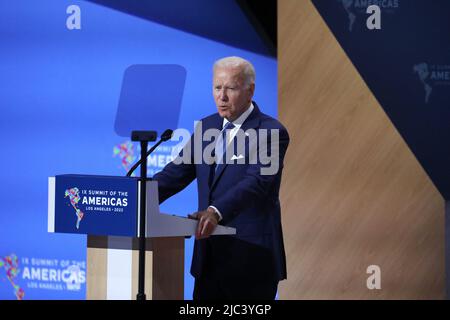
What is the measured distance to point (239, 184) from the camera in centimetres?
323

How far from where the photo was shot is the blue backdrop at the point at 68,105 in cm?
512

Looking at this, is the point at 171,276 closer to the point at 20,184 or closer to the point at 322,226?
the point at 322,226

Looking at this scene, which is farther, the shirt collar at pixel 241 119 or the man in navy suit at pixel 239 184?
the shirt collar at pixel 241 119

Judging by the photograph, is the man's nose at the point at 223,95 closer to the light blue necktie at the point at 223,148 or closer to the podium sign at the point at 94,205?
the light blue necktie at the point at 223,148

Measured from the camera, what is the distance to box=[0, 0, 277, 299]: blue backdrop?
16.8 ft

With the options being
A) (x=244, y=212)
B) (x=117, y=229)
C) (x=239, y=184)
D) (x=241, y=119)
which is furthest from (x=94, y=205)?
(x=241, y=119)

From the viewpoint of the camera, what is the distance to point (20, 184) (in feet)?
18.0

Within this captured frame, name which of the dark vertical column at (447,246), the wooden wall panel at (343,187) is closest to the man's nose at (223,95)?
the wooden wall panel at (343,187)

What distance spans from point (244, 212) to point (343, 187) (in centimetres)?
167

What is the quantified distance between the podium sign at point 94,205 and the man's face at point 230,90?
77 centimetres

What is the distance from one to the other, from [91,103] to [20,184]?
2.50ft
